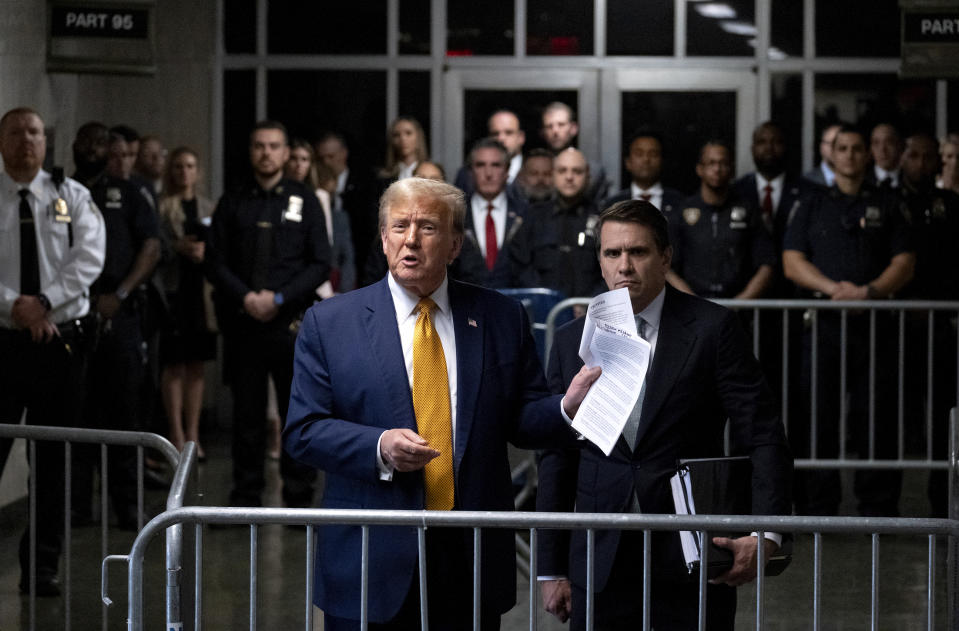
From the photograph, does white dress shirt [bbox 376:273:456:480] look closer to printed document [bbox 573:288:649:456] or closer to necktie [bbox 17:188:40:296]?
printed document [bbox 573:288:649:456]

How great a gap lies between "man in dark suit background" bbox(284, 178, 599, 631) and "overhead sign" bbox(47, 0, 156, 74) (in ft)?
17.1

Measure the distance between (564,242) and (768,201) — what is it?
164 centimetres

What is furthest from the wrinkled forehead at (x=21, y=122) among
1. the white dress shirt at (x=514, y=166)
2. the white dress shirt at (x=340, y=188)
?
the white dress shirt at (x=514, y=166)

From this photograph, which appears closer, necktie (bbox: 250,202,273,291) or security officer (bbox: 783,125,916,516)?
security officer (bbox: 783,125,916,516)

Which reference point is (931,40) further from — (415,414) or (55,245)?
(415,414)

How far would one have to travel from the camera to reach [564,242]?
888cm

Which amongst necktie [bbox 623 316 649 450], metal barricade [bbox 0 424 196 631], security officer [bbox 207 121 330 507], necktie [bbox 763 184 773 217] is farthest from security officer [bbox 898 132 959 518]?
metal barricade [bbox 0 424 196 631]

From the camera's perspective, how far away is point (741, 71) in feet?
40.3

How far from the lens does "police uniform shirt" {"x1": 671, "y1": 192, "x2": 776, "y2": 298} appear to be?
8.68 m

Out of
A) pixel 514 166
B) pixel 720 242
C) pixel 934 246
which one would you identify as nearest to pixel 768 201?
pixel 720 242

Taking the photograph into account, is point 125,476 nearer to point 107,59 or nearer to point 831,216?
point 107,59

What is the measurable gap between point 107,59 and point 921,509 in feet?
17.9

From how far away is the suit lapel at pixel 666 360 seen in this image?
13.2 ft

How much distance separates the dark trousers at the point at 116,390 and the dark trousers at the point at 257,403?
55 cm
